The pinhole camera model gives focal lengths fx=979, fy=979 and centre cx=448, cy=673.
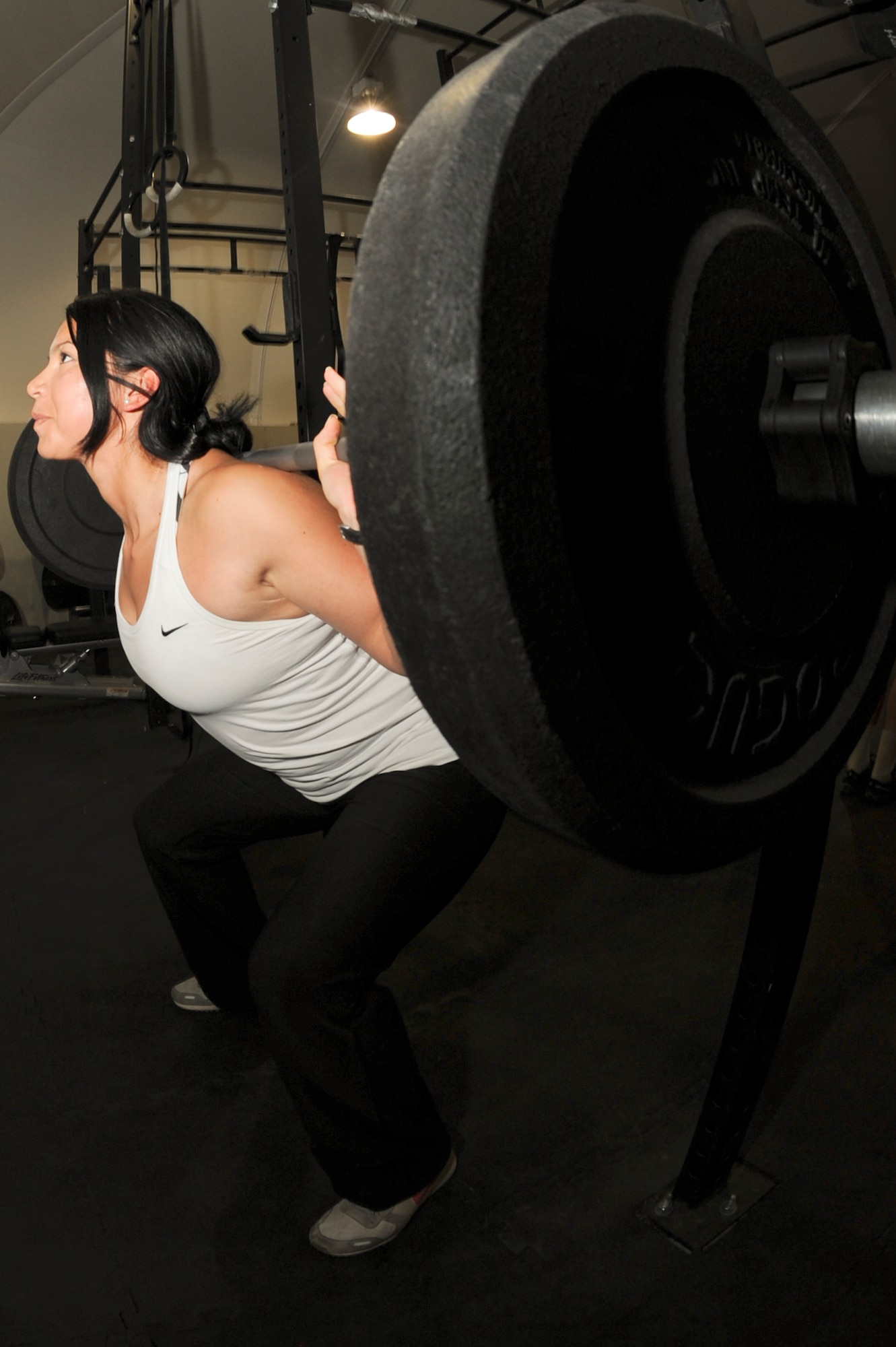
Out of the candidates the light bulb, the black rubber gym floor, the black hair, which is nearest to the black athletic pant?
the black rubber gym floor

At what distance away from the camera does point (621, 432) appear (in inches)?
22.3

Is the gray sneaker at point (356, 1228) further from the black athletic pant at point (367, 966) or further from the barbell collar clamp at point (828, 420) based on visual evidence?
the barbell collar clamp at point (828, 420)

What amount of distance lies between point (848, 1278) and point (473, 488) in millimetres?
1168

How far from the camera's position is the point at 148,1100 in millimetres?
1614

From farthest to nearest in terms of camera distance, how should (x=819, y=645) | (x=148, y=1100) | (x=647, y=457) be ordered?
(x=148, y=1100) → (x=819, y=645) → (x=647, y=457)

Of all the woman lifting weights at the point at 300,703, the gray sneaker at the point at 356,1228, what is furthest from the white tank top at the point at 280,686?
the gray sneaker at the point at 356,1228

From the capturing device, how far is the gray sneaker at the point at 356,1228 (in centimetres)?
128

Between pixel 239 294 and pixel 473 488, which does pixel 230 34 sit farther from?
pixel 473 488

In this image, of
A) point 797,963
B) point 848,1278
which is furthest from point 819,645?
point 848,1278

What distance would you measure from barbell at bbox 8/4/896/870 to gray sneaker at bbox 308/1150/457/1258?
0.89m

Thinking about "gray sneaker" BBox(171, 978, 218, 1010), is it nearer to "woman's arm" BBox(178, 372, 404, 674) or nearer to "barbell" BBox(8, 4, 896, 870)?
"woman's arm" BBox(178, 372, 404, 674)

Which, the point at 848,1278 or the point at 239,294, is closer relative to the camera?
the point at 848,1278

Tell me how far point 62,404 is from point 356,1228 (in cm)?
119

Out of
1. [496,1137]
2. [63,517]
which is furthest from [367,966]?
[63,517]
